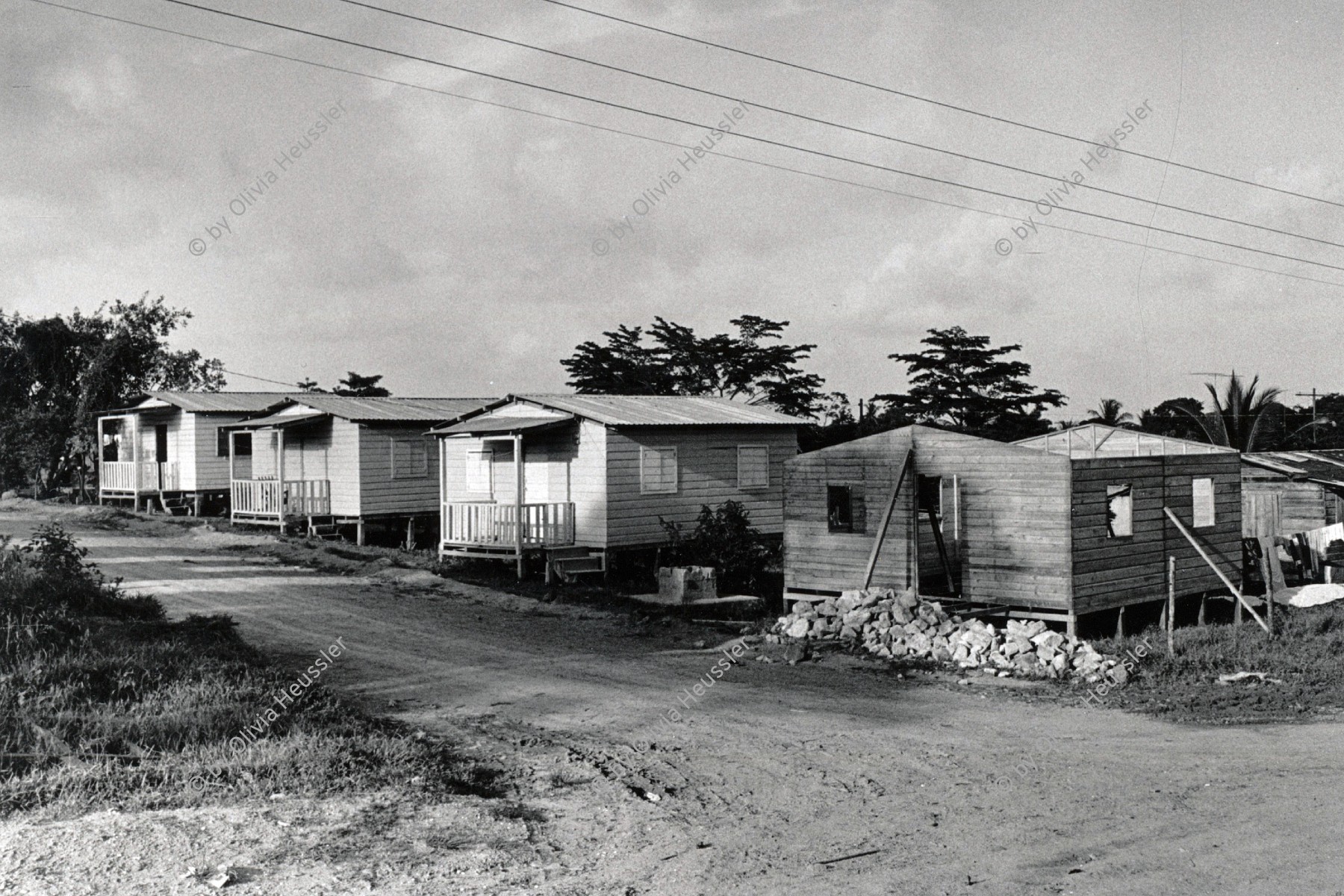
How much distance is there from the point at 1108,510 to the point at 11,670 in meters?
14.4

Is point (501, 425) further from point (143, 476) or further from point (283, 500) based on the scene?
point (143, 476)

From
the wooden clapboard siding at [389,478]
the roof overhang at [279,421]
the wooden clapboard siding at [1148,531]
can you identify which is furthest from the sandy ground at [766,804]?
the roof overhang at [279,421]

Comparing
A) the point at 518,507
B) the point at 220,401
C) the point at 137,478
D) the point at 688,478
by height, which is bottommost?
the point at 518,507

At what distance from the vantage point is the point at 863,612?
15.6 metres

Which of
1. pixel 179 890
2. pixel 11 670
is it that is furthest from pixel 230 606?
pixel 179 890

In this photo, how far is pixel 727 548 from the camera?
2184 cm

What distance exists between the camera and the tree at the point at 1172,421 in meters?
44.8

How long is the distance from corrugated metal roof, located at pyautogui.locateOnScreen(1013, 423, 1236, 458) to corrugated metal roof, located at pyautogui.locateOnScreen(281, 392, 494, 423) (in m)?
13.2

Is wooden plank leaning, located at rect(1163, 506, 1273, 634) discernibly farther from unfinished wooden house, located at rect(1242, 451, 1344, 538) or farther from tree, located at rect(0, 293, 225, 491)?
tree, located at rect(0, 293, 225, 491)

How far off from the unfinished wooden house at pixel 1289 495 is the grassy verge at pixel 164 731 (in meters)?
23.1

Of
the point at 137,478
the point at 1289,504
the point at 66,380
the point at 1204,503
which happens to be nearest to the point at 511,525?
the point at 1204,503

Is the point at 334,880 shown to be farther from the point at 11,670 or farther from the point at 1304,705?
the point at 1304,705

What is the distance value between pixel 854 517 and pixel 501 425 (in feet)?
29.4

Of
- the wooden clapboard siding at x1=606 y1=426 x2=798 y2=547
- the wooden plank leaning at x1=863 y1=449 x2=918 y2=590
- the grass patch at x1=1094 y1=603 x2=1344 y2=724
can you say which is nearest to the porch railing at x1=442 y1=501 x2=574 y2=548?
the wooden clapboard siding at x1=606 y1=426 x2=798 y2=547
